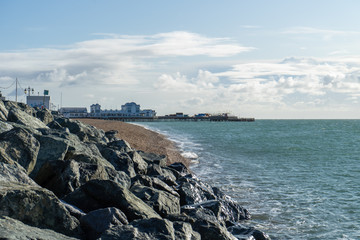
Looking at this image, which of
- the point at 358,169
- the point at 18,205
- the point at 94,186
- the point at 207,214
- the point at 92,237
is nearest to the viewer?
the point at 18,205

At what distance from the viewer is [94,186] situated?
6.29 m

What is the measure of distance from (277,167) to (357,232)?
11.0 meters

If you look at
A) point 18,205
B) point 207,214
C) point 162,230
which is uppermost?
point 18,205

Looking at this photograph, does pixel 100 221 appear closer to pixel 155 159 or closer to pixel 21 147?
pixel 21 147

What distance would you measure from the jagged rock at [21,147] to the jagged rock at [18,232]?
9.62ft

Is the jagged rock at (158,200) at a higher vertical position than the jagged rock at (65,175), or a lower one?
lower

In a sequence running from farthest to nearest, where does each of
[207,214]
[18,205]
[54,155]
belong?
[54,155] < [207,214] < [18,205]

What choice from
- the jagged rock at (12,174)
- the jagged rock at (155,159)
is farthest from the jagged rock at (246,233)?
the jagged rock at (155,159)

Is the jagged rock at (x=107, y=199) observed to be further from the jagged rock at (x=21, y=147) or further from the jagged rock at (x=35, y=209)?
the jagged rock at (x=21, y=147)

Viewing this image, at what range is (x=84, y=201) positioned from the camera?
20.5ft

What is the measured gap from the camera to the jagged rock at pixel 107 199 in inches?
233

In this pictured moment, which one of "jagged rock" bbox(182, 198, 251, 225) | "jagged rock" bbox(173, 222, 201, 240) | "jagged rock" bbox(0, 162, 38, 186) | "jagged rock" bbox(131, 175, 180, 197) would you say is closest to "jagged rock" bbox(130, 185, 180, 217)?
"jagged rock" bbox(131, 175, 180, 197)

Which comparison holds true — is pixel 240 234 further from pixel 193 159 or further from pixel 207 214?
pixel 193 159

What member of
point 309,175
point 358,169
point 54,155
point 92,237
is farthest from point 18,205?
point 358,169
